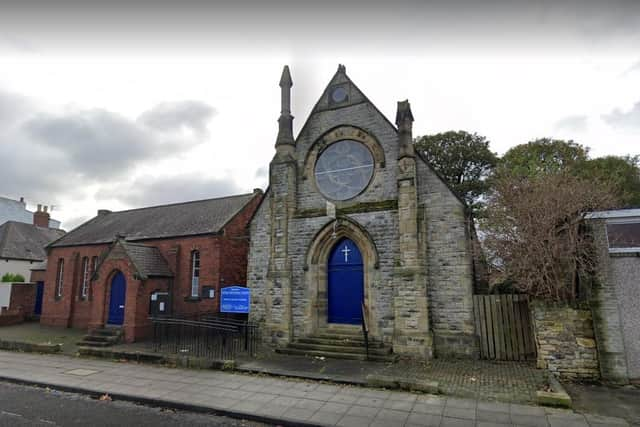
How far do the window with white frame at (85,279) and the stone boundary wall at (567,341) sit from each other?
2187 centimetres

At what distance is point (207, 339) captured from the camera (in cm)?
1316

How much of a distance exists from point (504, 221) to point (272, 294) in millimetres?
8142

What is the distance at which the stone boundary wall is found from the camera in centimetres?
846

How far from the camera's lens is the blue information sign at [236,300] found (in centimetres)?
1371

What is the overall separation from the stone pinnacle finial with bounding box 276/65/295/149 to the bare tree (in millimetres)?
8545

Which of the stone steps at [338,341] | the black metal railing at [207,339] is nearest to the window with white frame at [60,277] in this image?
the black metal railing at [207,339]

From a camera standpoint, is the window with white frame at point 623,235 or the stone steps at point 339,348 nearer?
the window with white frame at point 623,235

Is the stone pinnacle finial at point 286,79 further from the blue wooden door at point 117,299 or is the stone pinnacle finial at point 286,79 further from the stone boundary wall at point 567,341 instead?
the stone boundary wall at point 567,341

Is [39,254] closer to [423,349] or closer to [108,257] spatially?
[108,257]

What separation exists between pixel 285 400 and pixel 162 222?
16.2 m

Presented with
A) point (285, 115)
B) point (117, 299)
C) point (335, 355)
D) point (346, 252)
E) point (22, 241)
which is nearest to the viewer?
point (335, 355)

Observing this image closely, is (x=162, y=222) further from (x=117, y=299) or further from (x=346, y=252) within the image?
(x=346, y=252)

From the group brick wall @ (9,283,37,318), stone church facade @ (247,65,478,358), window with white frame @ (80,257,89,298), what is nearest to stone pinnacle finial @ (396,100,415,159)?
stone church facade @ (247,65,478,358)

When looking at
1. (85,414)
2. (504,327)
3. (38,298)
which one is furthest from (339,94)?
(38,298)
